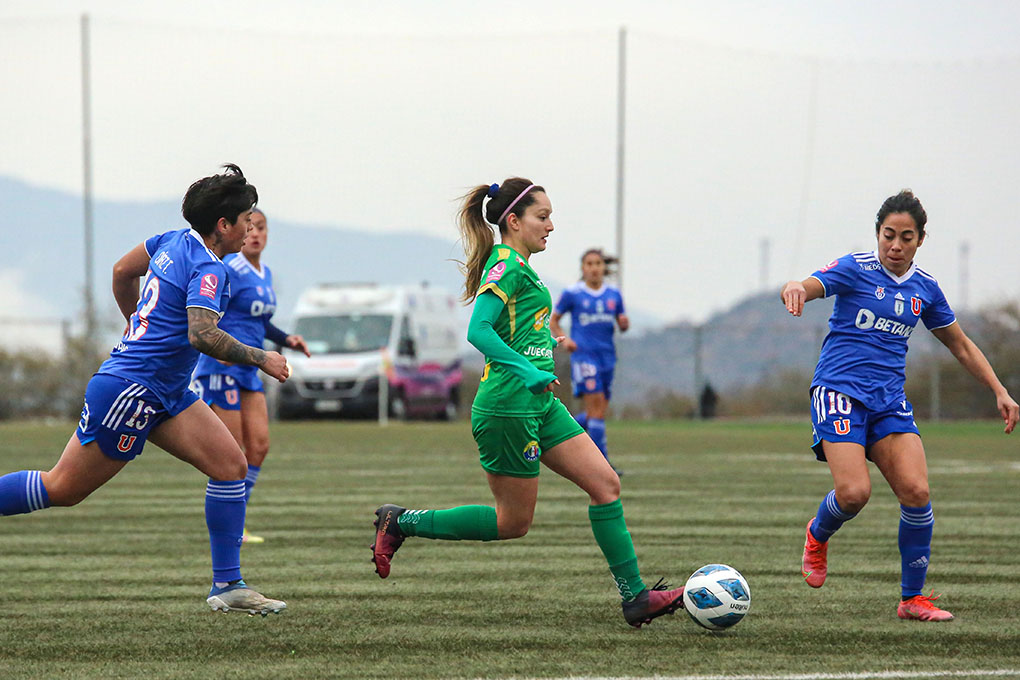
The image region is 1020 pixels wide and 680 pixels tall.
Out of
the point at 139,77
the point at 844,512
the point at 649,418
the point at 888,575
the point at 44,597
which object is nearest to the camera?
the point at 844,512

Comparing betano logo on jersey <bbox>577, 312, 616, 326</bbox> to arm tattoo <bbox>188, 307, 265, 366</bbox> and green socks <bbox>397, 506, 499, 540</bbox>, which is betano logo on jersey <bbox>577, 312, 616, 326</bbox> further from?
arm tattoo <bbox>188, 307, 265, 366</bbox>

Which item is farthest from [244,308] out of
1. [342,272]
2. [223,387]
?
[342,272]

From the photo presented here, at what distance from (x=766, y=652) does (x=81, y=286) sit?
1126 inches

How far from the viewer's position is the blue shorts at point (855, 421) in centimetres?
659

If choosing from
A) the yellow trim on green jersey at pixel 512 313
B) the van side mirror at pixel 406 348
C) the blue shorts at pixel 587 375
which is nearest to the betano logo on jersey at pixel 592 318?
the blue shorts at pixel 587 375

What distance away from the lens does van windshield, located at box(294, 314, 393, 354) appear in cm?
2912

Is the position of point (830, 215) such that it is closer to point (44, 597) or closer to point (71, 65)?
point (71, 65)

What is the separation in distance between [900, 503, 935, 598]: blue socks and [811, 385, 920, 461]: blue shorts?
372 millimetres

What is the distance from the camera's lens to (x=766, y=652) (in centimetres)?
574

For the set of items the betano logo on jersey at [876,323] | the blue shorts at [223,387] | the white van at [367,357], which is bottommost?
the white van at [367,357]

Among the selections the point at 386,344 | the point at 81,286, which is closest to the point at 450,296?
the point at 386,344

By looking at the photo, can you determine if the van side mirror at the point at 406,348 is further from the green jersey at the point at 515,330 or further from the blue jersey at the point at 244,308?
the green jersey at the point at 515,330

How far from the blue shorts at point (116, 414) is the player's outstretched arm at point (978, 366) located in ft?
12.1

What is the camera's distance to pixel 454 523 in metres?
6.56
